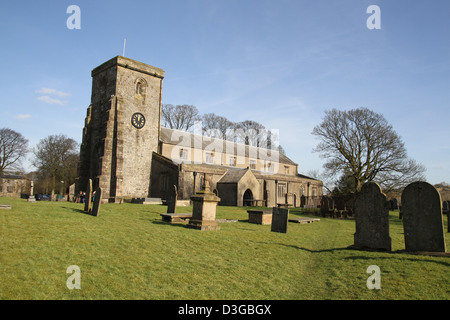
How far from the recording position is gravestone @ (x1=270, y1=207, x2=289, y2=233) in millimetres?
11922

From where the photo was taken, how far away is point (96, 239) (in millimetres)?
7730

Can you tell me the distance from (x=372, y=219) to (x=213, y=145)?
3197 cm

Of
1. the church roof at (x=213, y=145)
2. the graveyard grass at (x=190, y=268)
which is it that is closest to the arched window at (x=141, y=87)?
the church roof at (x=213, y=145)

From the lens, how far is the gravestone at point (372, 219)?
26.4 ft

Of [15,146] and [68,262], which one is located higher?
[15,146]

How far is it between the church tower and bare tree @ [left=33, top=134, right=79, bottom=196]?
20287 mm

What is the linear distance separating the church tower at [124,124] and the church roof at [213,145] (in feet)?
12.4

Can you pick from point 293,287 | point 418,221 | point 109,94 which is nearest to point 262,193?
point 109,94

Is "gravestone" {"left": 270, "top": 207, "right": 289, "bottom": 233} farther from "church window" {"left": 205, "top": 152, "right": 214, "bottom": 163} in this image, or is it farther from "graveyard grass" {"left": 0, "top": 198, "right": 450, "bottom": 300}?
"church window" {"left": 205, "top": 152, "right": 214, "bottom": 163}

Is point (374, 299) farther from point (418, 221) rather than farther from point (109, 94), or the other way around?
point (109, 94)

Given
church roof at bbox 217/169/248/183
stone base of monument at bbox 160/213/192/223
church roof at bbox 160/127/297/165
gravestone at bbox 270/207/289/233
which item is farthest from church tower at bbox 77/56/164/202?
gravestone at bbox 270/207/289/233

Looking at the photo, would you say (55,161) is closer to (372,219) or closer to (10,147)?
(10,147)

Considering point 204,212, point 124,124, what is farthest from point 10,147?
point 204,212
